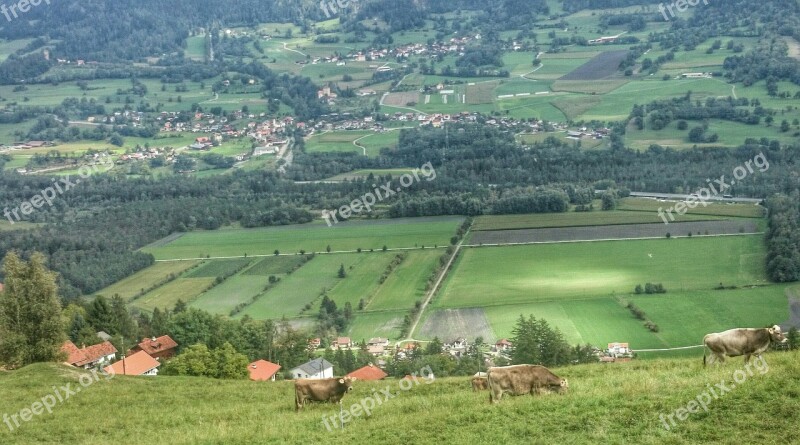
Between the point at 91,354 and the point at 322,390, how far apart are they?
25353mm

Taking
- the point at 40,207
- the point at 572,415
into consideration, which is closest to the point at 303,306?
the point at 572,415

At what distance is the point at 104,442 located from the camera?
1697cm

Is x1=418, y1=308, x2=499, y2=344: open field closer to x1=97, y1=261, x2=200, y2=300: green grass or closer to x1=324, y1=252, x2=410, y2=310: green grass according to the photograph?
x1=324, y1=252, x2=410, y2=310: green grass

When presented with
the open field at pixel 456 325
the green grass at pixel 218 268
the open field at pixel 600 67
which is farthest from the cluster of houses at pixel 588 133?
the open field at pixel 456 325

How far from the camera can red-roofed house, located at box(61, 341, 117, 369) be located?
123 feet

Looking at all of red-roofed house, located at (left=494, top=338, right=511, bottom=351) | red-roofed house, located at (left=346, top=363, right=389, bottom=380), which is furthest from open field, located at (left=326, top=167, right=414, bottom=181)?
red-roofed house, located at (left=346, top=363, right=389, bottom=380)

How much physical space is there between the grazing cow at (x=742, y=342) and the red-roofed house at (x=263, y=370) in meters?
22.2

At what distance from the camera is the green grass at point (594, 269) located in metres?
52.4

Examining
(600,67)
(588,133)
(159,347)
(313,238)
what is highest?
(159,347)

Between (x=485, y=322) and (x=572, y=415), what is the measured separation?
33.8 metres

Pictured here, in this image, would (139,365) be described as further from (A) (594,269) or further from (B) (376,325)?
(A) (594,269)

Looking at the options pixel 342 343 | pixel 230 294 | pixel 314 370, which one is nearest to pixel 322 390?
pixel 314 370

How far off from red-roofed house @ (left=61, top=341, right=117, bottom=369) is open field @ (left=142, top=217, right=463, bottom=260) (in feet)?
89.8

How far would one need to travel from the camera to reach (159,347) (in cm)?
4294
